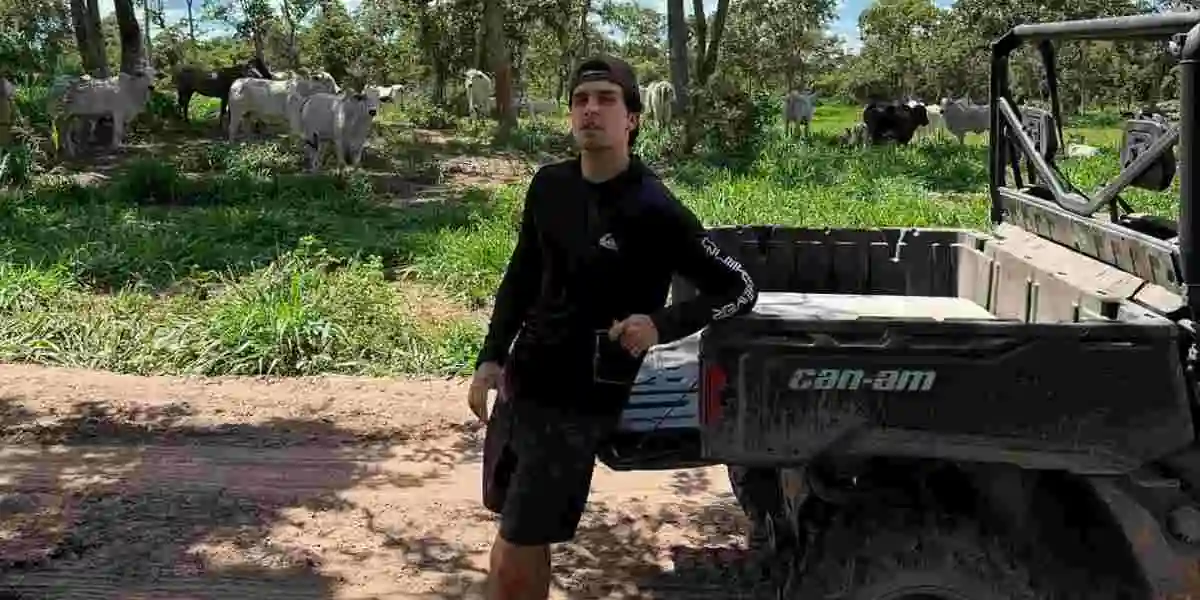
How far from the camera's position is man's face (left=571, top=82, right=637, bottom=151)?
2715mm

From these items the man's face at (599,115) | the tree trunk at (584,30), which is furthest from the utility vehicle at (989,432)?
the tree trunk at (584,30)

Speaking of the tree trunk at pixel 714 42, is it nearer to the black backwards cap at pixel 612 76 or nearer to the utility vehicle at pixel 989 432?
the utility vehicle at pixel 989 432

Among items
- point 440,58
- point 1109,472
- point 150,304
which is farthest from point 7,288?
point 440,58

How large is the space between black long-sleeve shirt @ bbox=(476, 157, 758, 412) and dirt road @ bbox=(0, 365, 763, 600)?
1.45 meters

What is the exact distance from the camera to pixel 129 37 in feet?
66.0

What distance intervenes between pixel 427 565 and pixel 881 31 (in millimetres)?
50751

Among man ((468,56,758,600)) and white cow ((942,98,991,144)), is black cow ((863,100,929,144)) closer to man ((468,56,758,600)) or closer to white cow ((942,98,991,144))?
white cow ((942,98,991,144))

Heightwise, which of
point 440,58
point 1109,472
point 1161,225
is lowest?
point 1109,472

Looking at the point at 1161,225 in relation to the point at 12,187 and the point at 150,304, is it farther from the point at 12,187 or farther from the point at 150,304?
the point at 12,187

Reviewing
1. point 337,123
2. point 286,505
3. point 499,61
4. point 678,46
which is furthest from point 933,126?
point 286,505

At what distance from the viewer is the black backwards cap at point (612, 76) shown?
2736 mm

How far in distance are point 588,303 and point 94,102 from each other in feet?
53.6

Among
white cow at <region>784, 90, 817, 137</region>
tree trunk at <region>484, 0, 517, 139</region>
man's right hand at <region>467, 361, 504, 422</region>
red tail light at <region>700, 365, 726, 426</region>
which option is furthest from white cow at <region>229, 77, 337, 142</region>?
red tail light at <region>700, 365, 726, 426</region>

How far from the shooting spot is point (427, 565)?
4.31 meters
